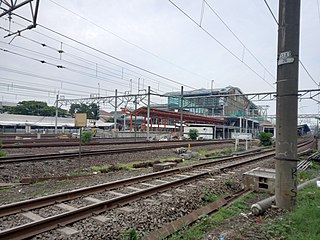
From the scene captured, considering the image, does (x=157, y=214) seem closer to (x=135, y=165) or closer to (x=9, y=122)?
(x=135, y=165)

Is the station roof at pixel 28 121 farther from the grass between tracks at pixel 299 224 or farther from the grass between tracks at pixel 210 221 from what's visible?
the grass between tracks at pixel 299 224

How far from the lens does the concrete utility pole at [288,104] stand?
17.6ft

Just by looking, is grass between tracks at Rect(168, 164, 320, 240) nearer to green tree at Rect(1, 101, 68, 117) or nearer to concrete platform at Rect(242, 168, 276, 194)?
concrete platform at Rect(242, 168, 276, 194)

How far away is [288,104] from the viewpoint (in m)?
5.35

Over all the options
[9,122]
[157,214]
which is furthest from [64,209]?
[9,122]

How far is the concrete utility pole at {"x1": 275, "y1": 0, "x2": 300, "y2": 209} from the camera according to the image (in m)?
→ 5.35

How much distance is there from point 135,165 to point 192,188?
20.5 ft

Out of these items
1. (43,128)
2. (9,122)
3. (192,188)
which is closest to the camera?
(192,188)

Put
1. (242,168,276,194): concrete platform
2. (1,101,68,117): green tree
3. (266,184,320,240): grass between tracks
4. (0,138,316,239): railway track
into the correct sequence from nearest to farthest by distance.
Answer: (266,184,320,240): grass between tracks < (0,138,316,239): railway track < (242,168,276,194): concrete platform < (1,101,68,117): green tree

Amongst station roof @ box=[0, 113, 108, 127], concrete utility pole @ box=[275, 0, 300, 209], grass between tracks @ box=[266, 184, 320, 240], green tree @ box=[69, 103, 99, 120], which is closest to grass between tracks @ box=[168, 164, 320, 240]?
grass between tracks @ box=[266, 184, 320, 240]

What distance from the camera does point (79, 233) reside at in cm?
453

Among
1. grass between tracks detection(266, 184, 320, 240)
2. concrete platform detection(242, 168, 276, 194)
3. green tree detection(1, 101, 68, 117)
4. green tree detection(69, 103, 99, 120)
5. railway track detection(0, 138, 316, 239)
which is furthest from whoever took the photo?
green tree detection(69, 103, 99, 120)

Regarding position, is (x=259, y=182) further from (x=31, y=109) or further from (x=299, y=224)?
(x=31, y=109)

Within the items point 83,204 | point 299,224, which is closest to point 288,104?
point 299,224
